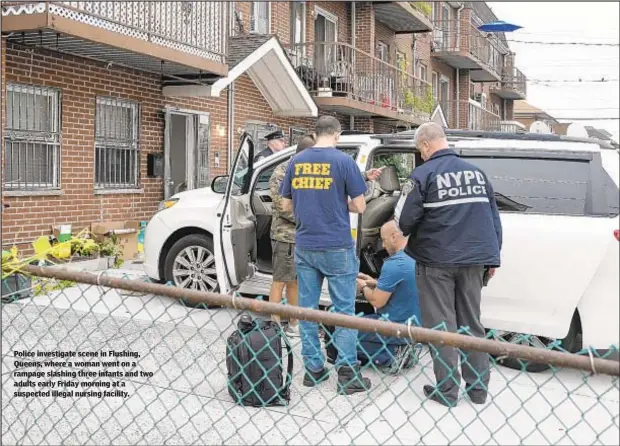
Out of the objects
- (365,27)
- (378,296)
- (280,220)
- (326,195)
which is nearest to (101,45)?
(280,220)

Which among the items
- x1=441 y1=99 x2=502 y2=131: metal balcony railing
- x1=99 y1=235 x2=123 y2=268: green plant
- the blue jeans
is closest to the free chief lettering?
the blue jeans

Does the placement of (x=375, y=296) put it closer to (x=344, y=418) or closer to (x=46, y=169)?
(x=344, y=418)

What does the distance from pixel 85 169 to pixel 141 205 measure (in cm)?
134


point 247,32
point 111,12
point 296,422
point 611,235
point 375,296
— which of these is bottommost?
point 296,422

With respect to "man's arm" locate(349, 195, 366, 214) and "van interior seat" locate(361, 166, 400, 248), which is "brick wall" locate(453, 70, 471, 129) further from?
"man's arm" locate(349, 195, 366, 214)

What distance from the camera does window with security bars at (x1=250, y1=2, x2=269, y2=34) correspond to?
13.8 m

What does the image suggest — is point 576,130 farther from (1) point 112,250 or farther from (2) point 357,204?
(1) point 112,250

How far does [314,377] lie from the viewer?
15.4ft

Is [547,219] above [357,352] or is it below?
above

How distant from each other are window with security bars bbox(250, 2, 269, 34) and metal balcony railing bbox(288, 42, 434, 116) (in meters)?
0.81

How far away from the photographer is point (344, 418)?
412 centimetres

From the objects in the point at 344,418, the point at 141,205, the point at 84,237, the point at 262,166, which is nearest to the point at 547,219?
the point at 344,418

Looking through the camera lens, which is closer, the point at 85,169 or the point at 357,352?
the point at 357,352

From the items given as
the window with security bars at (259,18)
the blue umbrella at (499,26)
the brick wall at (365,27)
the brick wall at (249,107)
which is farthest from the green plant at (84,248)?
the blue umbrella at (499,26)
